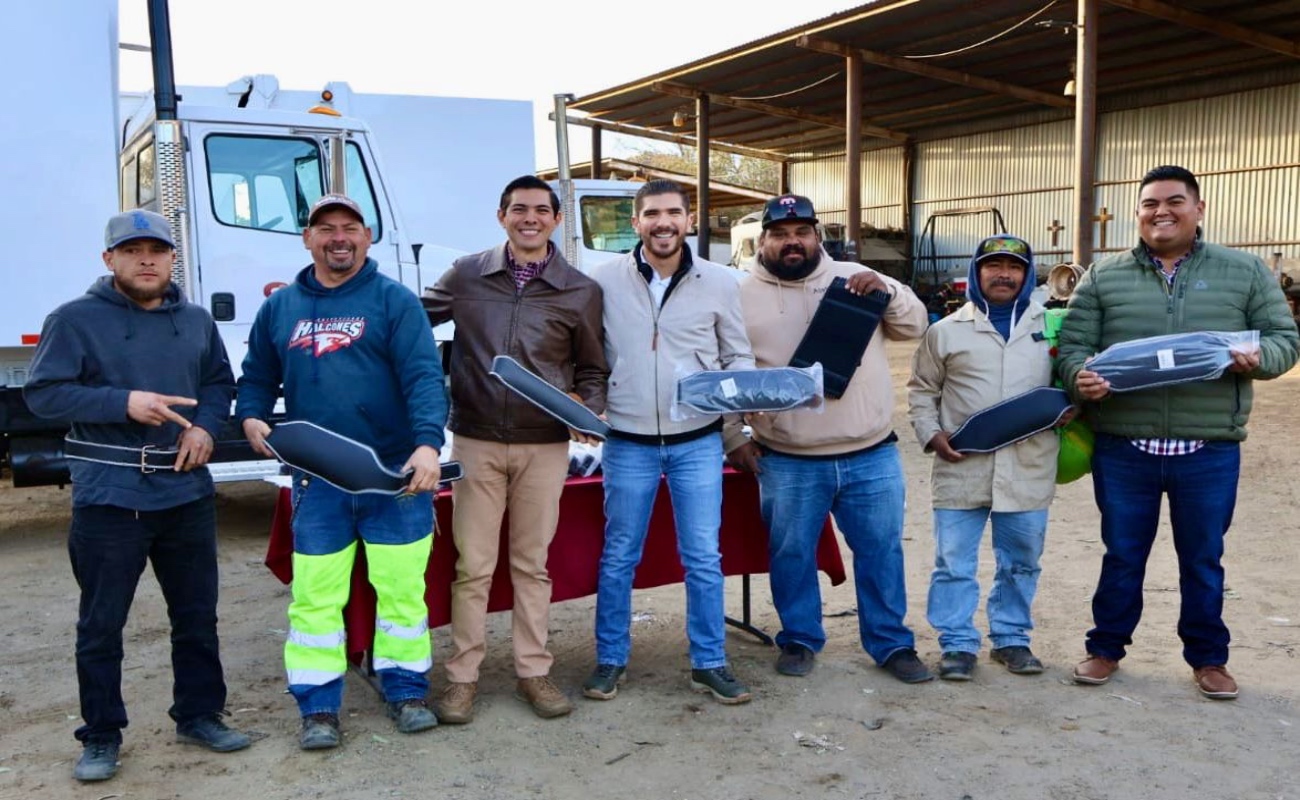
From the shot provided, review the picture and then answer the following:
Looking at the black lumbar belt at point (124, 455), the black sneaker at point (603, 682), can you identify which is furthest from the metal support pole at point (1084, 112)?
the black lumbar belt at point (124, 455)

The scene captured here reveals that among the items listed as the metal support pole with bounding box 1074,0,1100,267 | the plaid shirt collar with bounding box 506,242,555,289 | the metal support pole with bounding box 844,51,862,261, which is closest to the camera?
the plaid shirt collar with bounding box 506,242,555,289

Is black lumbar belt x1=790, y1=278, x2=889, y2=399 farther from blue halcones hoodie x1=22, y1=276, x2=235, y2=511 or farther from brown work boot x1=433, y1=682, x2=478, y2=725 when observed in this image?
blue halcones hoodie x1=22, y1=276, x2=235, y2=511

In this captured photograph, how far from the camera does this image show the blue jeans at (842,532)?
13.6ft

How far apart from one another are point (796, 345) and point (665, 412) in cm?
60

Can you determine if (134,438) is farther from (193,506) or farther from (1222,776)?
(1222,776)

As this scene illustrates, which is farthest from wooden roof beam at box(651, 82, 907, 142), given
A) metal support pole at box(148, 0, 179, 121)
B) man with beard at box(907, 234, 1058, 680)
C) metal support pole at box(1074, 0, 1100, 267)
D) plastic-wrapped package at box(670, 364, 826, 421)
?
plastic-wrapped package at box(670, 364, 826, 421)

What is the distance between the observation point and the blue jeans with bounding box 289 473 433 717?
358cm

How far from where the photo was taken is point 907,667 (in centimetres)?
421

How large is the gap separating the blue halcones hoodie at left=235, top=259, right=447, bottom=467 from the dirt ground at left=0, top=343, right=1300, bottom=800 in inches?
40.8

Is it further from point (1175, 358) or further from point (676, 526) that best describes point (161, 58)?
point (1175, 358)

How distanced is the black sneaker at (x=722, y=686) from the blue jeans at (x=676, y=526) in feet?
0.10

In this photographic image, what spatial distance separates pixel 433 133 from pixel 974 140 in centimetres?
1882

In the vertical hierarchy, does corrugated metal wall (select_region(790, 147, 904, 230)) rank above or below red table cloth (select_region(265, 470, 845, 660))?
above

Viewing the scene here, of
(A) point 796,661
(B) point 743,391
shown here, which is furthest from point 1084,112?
(B) point 743,391
